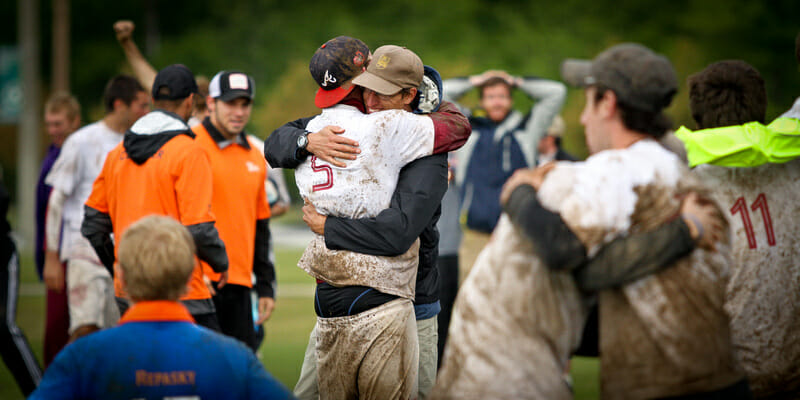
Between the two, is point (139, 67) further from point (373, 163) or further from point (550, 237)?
point (550, 237)

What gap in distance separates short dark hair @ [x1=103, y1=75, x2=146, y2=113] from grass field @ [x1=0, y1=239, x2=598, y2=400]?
234 cm

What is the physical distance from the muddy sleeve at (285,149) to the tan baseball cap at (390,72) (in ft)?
1.31

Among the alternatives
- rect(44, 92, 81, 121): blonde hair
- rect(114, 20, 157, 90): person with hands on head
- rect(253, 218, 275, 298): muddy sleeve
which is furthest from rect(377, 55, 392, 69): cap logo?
rect(44, 92, 81, 121): blonde hair

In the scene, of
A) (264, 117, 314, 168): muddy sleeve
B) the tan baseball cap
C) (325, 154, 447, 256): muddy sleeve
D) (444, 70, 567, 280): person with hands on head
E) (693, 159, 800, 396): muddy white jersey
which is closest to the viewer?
(325, 154, 447, 256): muddy sleeve

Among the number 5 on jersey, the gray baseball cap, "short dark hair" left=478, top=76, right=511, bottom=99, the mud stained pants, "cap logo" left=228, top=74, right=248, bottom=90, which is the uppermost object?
"short dark hair" left=478, top=76, right=511, bottom=99

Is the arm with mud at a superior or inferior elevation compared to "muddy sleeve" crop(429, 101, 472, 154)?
inferior

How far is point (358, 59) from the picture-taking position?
3.76 m

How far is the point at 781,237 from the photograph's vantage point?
401cm

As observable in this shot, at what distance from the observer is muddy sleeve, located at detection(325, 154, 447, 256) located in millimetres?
3545

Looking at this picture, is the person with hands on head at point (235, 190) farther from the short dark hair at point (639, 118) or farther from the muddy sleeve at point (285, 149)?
the short dark hair at point (639, 118)

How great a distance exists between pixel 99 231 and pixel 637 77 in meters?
3.35

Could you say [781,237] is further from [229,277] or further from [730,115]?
[229,277]

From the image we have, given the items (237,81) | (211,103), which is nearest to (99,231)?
(211,103)

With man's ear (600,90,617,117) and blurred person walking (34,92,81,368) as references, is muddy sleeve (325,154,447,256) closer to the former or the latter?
man's ear (600,90,617,117)
